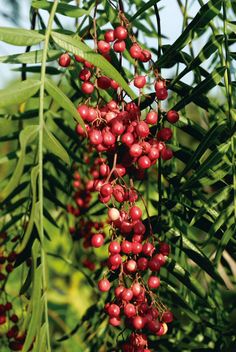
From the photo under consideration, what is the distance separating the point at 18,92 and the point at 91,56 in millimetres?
115

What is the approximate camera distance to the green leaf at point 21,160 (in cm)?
72

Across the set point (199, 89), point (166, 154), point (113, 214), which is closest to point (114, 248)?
point (113, 214)

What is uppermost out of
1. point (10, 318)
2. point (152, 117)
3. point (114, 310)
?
point (152, 117)

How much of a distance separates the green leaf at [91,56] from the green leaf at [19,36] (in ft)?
0.09

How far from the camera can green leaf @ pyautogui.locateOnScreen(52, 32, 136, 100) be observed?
858 mm

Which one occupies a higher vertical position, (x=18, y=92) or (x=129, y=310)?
(x=18, y=92)

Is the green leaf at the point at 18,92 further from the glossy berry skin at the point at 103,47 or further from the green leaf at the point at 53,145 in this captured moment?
the glossy berry skin at the point at 103,47

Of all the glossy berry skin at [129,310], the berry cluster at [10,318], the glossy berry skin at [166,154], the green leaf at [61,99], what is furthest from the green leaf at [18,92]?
the berry cluster at [10,318]

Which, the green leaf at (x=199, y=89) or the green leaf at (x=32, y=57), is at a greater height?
the green leaf at (x=199, y=89)

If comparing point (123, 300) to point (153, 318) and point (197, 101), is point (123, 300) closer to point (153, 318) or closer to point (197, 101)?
point (153, 318)

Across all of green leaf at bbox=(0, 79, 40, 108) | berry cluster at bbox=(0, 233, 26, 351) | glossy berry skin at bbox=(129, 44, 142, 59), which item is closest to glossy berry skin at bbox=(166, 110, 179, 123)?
glossy berry skin at bbox=(129, 44, 142, 59)

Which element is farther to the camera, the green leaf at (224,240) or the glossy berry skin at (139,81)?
the glossy berry skin at (139,81)

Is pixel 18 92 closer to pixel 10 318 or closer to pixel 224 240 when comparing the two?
pixel 224 240

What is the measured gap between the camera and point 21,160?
74 centimetres
